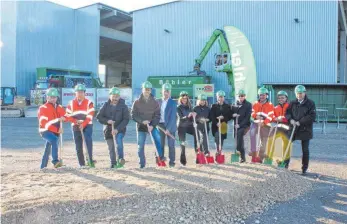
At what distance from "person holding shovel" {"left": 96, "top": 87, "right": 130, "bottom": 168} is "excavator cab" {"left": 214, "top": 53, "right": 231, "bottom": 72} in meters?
16.0

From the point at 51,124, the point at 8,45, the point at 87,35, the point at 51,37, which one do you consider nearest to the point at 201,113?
the point at 51,124

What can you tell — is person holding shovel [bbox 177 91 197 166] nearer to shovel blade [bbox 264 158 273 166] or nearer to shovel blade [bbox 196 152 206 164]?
shovel blade [bbox 196 152 206 164]

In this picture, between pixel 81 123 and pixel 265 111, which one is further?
pixel 265 111

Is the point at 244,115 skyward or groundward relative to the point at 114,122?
skyward

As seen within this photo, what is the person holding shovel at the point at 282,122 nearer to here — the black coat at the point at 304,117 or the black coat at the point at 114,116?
the black coat at the point at 304,117

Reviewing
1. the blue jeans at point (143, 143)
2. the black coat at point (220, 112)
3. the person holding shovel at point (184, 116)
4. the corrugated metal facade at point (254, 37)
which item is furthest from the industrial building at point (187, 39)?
the blue jeans at point (143, 143)

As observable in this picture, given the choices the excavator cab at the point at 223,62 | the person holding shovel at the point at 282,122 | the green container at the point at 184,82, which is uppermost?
the excavator cab at the point at 223,62

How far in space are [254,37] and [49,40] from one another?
18.3 metres

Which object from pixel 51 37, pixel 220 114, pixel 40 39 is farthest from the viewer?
pixel 51 37

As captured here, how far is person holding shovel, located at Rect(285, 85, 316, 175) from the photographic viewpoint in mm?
7637

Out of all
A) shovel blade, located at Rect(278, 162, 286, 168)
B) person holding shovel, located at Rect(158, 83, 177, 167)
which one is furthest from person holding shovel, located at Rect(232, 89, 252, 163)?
person holding shovel, located at Rect(158, 83, 177, 167)

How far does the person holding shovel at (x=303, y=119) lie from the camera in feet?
25.1

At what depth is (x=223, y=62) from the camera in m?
23.2

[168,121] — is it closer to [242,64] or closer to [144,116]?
[144,116]
